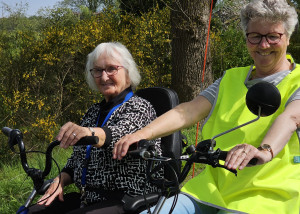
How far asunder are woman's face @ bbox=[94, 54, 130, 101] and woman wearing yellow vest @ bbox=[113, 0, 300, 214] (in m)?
0.78

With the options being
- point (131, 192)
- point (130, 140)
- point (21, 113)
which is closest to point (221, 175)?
point (130, 140)

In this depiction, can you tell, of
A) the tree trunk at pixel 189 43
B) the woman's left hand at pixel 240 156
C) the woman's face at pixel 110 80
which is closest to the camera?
the woman's left hand at pixel 240 156

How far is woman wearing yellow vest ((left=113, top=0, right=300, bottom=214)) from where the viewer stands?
6.52ft

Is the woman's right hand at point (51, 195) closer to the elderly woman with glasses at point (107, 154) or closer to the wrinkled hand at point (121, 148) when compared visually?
the elderly woman with glasses at point (107, 154)

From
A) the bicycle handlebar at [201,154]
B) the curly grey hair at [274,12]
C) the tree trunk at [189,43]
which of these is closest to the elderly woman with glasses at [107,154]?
the bicycle handlebar at [201,154]

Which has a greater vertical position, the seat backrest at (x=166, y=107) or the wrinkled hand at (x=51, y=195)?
the seat backrest at (x=166, y=107)

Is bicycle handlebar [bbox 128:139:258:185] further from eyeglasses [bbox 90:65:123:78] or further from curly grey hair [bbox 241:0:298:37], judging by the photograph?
eyeglasses [bbox 90:65:123:78]

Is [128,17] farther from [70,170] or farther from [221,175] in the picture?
[221,175]

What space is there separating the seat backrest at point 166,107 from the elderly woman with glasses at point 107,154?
0.08 m

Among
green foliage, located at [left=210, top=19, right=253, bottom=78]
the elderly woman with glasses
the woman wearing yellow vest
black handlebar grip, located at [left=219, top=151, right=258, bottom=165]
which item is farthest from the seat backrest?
green foliage, located at [left=210, top=19, right=253, bottom=78]

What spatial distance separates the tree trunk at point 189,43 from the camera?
7.10 metres

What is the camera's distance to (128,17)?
10.6 metres

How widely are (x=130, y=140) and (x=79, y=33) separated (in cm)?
737

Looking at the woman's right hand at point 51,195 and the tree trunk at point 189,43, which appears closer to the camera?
the woman's right hand at point 51,195
